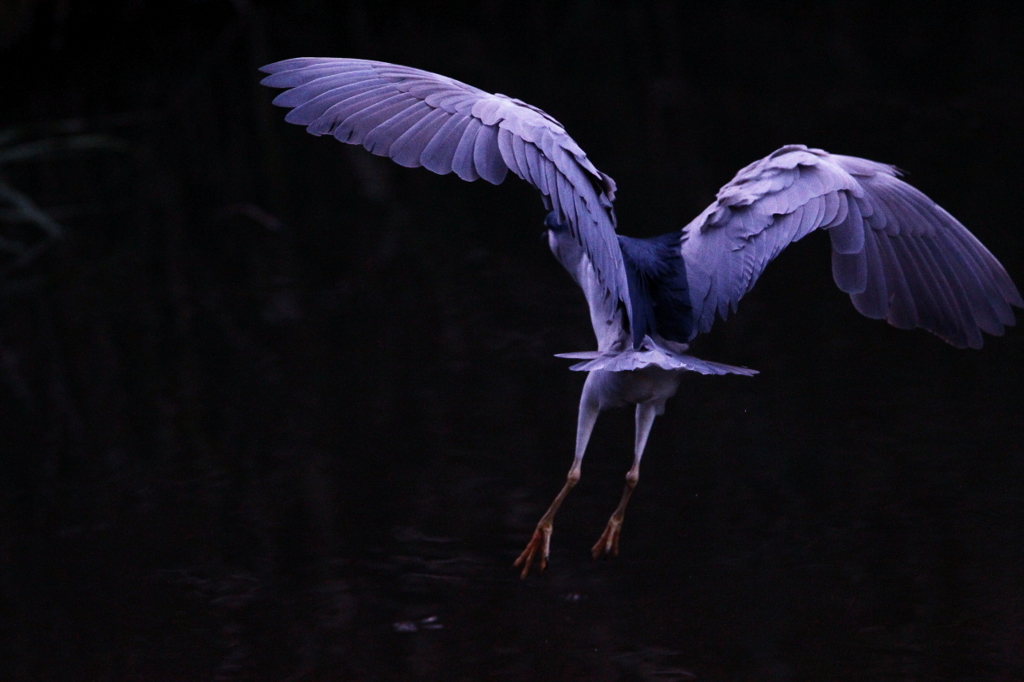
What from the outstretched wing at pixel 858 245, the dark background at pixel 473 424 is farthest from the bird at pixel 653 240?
the dark background at pixel 473 424

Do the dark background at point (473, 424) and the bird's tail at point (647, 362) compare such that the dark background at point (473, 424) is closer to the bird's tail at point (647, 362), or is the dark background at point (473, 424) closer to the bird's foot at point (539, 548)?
the bird's foot at point (539, 548)

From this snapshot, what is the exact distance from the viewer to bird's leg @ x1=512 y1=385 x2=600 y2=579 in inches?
144

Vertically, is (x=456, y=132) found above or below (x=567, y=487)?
above

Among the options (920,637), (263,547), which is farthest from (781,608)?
(263,547)

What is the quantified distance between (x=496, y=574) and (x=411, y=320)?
219 centimetres

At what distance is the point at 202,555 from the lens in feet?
14.3

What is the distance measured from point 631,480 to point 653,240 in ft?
2.23

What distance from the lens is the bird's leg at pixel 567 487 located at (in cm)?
366

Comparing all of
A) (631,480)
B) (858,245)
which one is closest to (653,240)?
(858,245)

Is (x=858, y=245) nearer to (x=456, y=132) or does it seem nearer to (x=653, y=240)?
(x=653, y=240)

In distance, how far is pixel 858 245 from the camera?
3520 millimetres

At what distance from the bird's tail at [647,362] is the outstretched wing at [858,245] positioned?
0.32 m

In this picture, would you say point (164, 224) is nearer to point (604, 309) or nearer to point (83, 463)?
point (83, 463)

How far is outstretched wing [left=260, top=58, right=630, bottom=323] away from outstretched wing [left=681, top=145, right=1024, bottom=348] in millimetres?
323
